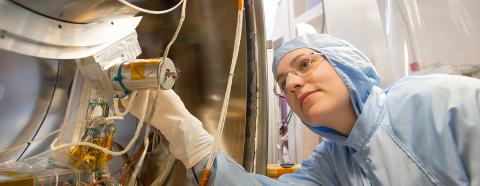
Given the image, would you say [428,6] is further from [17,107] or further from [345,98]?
[17,107]

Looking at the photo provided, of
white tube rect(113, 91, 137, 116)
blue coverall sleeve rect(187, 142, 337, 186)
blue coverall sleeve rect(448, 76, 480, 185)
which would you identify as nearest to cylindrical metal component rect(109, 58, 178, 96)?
white tube rect(113, 91, 137, 116)

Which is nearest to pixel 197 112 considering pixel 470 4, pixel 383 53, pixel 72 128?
pixel 72 128

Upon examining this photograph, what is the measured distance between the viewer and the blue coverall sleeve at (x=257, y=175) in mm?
677

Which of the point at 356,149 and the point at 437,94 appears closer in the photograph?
the point at 437,94

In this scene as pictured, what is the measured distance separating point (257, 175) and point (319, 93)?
241mm

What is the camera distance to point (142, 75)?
568 mm

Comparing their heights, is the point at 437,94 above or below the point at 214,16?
below

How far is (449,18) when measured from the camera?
1.00m

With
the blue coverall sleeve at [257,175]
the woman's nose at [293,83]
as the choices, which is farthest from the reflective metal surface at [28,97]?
the woman's nose at [293,83]

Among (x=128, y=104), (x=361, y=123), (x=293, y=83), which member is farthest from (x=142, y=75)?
(x=361, y=123)

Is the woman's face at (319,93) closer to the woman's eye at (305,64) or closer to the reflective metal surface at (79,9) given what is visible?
the woman's eye at (305,64)

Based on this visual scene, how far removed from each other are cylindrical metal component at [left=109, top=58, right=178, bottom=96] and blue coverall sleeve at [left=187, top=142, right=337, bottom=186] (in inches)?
8.3

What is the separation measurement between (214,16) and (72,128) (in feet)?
1.40

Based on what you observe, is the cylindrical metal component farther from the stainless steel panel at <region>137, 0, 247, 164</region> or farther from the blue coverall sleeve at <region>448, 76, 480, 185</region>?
the blue coverall sleeve at <region>448, 76, 480, 185</region>
